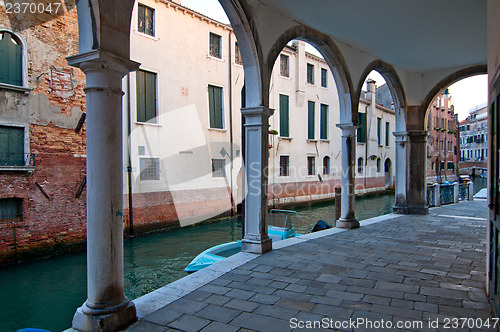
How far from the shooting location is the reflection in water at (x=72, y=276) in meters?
6.45

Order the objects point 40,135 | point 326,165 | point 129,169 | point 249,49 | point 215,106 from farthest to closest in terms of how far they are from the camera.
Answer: point 326,165
point 215,106
point 129,169
point 40,135
point 249,49

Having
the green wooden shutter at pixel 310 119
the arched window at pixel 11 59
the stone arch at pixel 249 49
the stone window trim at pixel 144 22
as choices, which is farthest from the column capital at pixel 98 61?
the green wooden shutter at pixel 310 119

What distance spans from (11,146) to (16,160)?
36 centimetres

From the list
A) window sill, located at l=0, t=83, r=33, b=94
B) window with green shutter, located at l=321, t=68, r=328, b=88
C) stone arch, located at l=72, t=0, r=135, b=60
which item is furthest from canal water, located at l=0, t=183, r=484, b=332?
window with green shutter, located at l=321, t=68, r=328, b=88

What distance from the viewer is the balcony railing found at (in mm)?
8523

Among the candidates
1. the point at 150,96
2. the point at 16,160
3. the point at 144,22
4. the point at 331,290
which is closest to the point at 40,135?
the point at 16,160

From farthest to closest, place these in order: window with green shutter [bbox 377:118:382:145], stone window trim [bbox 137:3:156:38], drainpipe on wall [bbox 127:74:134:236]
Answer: window with green shutter [bbox 377:118:382:145] → stone window trim [bbox 137:3:156:38] → drainpipe on wall [bbox 127:74:134:236]

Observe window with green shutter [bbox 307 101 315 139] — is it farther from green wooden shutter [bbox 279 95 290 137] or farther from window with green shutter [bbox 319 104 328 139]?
green wooden shutter [bbox 279 95 290 137]

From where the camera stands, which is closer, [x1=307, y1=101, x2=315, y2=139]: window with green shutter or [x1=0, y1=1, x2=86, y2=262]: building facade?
[x1=0, y1=1, x2=86, y2=262]: building facade

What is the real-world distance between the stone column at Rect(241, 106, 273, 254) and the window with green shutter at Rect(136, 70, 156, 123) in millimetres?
7700

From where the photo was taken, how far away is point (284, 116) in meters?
17.0

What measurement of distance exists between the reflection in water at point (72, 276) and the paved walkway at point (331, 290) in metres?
4.12

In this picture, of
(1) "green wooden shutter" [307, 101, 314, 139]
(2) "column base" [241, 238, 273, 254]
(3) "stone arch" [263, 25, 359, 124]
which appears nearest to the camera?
(2) "column base" [241, 238, 273, 254]

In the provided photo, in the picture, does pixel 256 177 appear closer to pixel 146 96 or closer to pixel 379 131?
pixel 146 96
